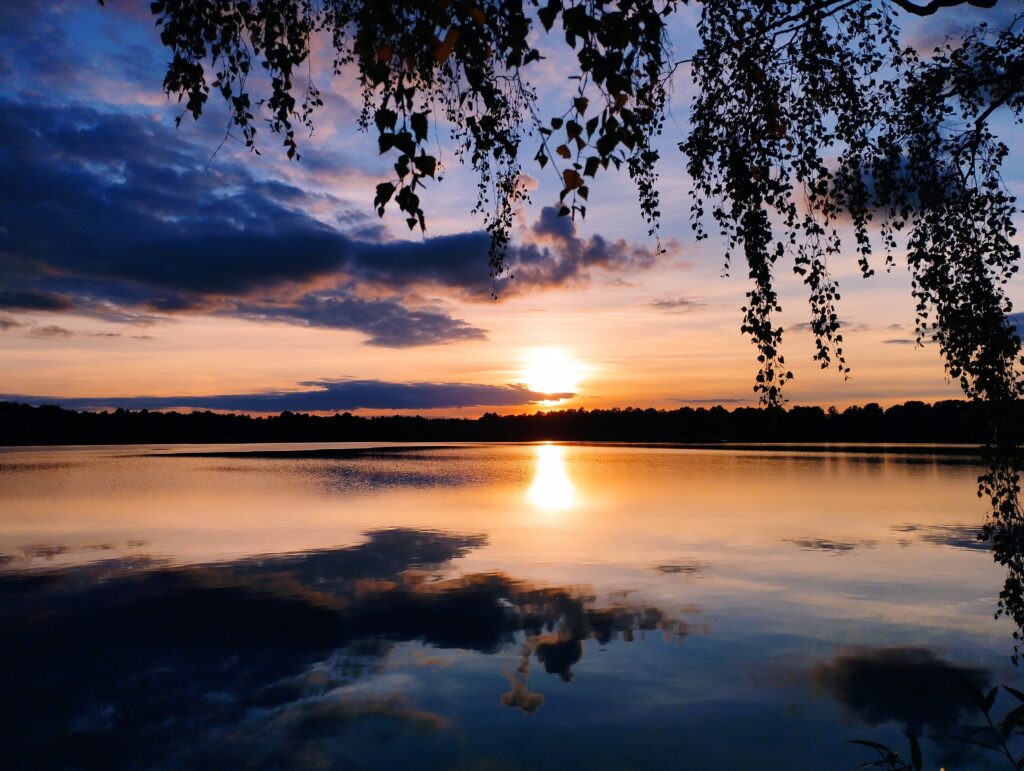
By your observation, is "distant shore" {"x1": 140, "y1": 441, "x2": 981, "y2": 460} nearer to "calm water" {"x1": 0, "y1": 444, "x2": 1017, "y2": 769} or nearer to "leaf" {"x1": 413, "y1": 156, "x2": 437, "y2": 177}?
"calm water" {"x1": 0, "y1": 444, "x2": 1017, "y2": 769}

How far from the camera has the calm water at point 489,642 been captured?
908 cm

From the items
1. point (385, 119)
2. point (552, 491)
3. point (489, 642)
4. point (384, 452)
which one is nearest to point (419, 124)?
point (385, 119)

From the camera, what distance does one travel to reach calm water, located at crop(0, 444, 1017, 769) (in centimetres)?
908

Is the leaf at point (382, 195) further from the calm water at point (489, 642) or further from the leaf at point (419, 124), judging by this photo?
the calm water at point (489, 642)

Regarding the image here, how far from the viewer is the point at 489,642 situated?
12.9 m

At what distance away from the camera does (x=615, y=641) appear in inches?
510

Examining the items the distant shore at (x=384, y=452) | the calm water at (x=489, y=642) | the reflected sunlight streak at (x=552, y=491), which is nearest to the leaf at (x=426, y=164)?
the calm water at (x=489, y=642)

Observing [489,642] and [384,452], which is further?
[384,452]

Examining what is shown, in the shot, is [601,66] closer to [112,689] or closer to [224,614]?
[112,689]

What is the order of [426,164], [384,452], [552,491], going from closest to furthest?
[426,164] → [552,491] → [384,452]

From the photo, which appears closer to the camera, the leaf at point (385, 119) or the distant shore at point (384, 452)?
the leaf at point (385, 119)

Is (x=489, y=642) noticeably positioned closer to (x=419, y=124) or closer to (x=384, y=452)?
(x=419, y=124)

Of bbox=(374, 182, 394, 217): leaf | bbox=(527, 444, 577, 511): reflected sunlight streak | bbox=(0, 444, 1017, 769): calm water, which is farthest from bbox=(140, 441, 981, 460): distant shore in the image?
bbox=(374, 182, 394, 217): leaf

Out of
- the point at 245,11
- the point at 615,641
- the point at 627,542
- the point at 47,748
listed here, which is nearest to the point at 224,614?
the point at 47,748
